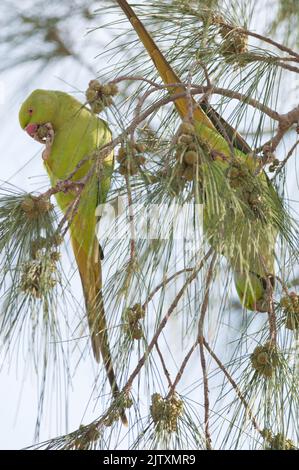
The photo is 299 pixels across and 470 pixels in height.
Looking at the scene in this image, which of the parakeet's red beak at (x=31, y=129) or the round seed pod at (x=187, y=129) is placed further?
the parakeet's red beak at (x=31, y=129)

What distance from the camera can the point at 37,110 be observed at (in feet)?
7.45

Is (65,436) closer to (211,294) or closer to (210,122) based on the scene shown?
(211,294)

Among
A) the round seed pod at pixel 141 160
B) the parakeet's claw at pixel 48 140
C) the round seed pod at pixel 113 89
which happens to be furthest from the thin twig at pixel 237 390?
the parakeet's claw at pixel 48 140

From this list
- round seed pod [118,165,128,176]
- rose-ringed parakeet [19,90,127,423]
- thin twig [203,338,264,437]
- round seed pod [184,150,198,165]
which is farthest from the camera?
rose-ringed parakeet [19,90,127,423]

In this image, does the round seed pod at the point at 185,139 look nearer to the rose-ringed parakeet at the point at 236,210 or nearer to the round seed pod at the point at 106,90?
the rose-ringed parakeet at the point at 236,210

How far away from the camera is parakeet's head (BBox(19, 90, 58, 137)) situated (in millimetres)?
2266

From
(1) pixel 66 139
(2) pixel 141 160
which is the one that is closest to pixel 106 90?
(2) pixel 141 160

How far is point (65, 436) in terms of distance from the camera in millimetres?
1393

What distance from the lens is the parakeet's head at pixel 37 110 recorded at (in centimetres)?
227

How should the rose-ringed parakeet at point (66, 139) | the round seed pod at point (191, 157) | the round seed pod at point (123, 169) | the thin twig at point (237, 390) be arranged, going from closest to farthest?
the round seed pod at point (191, 157) → the round seed pod at point (123, 169) → the thin twig at point (237, 390) → the rose-ringed parakeet at point (66, 139)

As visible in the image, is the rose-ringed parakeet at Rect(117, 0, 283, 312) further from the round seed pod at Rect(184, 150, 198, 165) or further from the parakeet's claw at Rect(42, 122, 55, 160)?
the parakeet's claw at Rect(42, 122, 55, 160)

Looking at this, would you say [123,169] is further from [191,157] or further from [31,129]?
[31,129]

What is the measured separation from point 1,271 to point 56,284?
0.09 meters

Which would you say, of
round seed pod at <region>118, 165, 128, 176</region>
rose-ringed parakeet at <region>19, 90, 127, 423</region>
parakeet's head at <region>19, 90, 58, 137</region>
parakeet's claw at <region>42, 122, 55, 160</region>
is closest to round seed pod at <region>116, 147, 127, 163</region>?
round seed pod at <region>118, 165, 128, 176</region>
